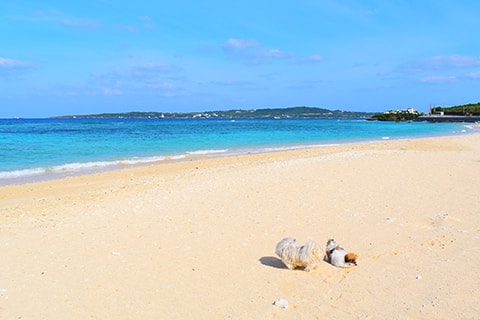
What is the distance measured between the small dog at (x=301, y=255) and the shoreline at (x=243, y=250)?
0.34ft

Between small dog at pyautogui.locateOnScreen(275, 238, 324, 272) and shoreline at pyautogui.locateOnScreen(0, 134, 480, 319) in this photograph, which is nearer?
shoreline at pyautogui.locateOnScreen(0, 134, 480, 319)

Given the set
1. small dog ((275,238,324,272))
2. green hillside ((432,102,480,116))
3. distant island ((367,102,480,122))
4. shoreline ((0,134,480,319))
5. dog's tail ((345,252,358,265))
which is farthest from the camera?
green hillside ((432,102,480,116))

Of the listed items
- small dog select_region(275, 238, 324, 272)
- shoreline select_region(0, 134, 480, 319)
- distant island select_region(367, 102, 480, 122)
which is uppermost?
distant island select_region(367, 102, 480, 122)

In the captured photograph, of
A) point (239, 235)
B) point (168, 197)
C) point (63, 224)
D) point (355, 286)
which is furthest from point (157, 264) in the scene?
point (168, 197)

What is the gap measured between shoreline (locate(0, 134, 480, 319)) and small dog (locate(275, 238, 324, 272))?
10cm

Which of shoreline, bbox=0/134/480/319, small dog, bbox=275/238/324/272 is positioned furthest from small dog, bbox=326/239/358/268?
small dog, bbox=275/238/324/272

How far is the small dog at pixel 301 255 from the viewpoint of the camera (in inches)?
215

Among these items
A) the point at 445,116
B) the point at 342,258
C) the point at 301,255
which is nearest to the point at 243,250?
the point at 301,255

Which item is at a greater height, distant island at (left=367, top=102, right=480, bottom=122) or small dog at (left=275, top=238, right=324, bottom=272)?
distant island at (left=367, top=102, right=480, bottom=122)

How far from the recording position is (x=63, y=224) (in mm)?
8180

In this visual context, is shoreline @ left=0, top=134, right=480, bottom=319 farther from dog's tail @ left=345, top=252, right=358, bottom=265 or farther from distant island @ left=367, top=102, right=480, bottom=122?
distant island @ left=367, top=102, right=480, bottom=122

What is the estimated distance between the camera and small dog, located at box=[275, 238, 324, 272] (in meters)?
5.45

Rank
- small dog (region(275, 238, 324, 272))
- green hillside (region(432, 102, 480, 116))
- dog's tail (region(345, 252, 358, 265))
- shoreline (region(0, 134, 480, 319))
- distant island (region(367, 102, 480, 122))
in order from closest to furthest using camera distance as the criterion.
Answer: shoreline (region(0, 134, 480, 319))
small dog (region(275, 238, 324, 272))
dog's tail (region(345, 252, 358, 265))
distant island (region(367, 102, 480, 122))
green hillside (region(432, 102, 480, 116))

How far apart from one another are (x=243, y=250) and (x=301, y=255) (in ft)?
3.72
